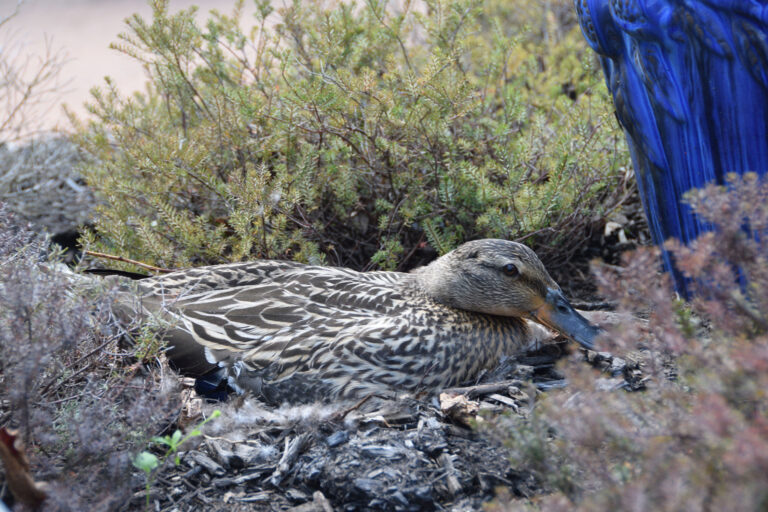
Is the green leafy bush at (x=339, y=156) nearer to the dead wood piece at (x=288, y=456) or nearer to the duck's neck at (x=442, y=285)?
the duck's neck at (x=442, y=285)

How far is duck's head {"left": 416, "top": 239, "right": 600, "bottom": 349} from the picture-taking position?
9.62 ft

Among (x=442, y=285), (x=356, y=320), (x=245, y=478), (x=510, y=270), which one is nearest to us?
(x=245, y=478)

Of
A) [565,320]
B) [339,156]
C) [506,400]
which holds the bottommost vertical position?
[506,400]

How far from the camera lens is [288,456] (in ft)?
7.41

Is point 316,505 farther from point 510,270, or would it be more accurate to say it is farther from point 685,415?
point 510,270

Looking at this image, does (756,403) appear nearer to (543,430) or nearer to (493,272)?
(543,430)

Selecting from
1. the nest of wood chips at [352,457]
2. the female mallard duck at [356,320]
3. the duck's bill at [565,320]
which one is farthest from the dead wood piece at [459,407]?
the duck's bill at [565,320]

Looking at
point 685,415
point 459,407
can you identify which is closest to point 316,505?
point 459,407

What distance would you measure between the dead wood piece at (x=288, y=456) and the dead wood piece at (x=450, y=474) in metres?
0.46

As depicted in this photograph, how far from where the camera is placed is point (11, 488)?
1.74m

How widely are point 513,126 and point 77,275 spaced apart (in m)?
2.81

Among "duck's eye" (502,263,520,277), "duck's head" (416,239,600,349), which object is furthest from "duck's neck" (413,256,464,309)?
"duck's eye" (502,263,520,277)

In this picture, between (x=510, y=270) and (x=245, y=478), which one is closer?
(x=245, y=478)

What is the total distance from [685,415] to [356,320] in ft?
5.20
